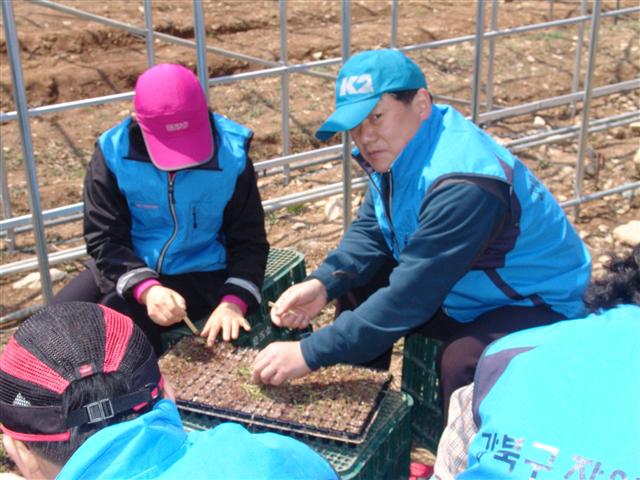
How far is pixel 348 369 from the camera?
2.24 meters

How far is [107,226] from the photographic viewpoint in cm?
250

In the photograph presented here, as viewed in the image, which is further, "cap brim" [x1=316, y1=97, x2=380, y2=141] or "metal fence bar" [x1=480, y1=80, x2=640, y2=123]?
"metal fence bar" [x1=480, y1=80, x2=640, y2=123]

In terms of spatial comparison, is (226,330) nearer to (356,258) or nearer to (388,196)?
(356,258)

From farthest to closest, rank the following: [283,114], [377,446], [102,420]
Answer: [283,114]
[377,446]
[102,420]

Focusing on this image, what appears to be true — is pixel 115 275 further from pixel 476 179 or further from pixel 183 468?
pixel 183 468

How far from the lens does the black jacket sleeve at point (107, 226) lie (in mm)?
2479

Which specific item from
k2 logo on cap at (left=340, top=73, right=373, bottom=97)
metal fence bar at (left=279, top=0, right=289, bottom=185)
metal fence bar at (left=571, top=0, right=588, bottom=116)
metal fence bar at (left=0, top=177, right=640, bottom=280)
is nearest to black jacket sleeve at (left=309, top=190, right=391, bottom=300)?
k2 logo on cap at (left=340, top=73, right=373, bottom=97)

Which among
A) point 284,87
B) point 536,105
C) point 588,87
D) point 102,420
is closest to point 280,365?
point 102,420

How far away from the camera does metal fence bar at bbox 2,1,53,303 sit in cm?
252

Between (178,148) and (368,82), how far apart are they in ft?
1.98

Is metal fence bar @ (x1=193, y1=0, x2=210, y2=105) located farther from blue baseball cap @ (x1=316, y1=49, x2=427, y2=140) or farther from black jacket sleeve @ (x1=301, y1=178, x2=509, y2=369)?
black jacket sleeve @ (x1=301, y1=178, x2=509, y2=369)

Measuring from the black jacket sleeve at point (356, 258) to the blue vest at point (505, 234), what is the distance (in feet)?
0.79

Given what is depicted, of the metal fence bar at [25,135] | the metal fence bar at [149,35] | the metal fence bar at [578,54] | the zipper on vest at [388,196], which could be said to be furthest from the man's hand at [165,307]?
the metal fence bar at [578,54]

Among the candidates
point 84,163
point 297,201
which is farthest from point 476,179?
point 84,163
